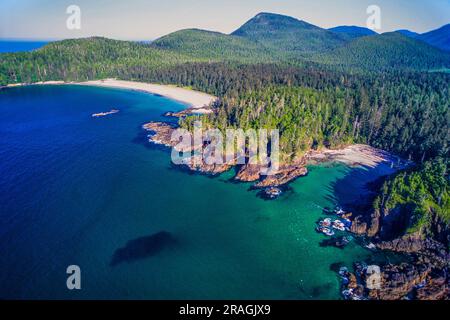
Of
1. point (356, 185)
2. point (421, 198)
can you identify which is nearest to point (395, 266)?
point (421, 198)

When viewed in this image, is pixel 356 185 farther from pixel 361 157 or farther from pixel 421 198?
pixel 361 157

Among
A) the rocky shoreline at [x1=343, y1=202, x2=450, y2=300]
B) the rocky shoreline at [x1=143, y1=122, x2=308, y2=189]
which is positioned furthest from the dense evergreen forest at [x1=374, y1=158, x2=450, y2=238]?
the rocky shoreline at [x1=143, y1=122, x2=308, y2=189]

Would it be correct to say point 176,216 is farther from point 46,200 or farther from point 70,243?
point 46,200

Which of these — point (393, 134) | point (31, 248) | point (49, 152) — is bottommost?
point (31, 248)

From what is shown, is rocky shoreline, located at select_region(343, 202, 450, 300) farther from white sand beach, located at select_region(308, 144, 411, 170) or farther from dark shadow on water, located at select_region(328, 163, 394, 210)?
white sand beach, located at select_region(308, 144, 411, 170)
